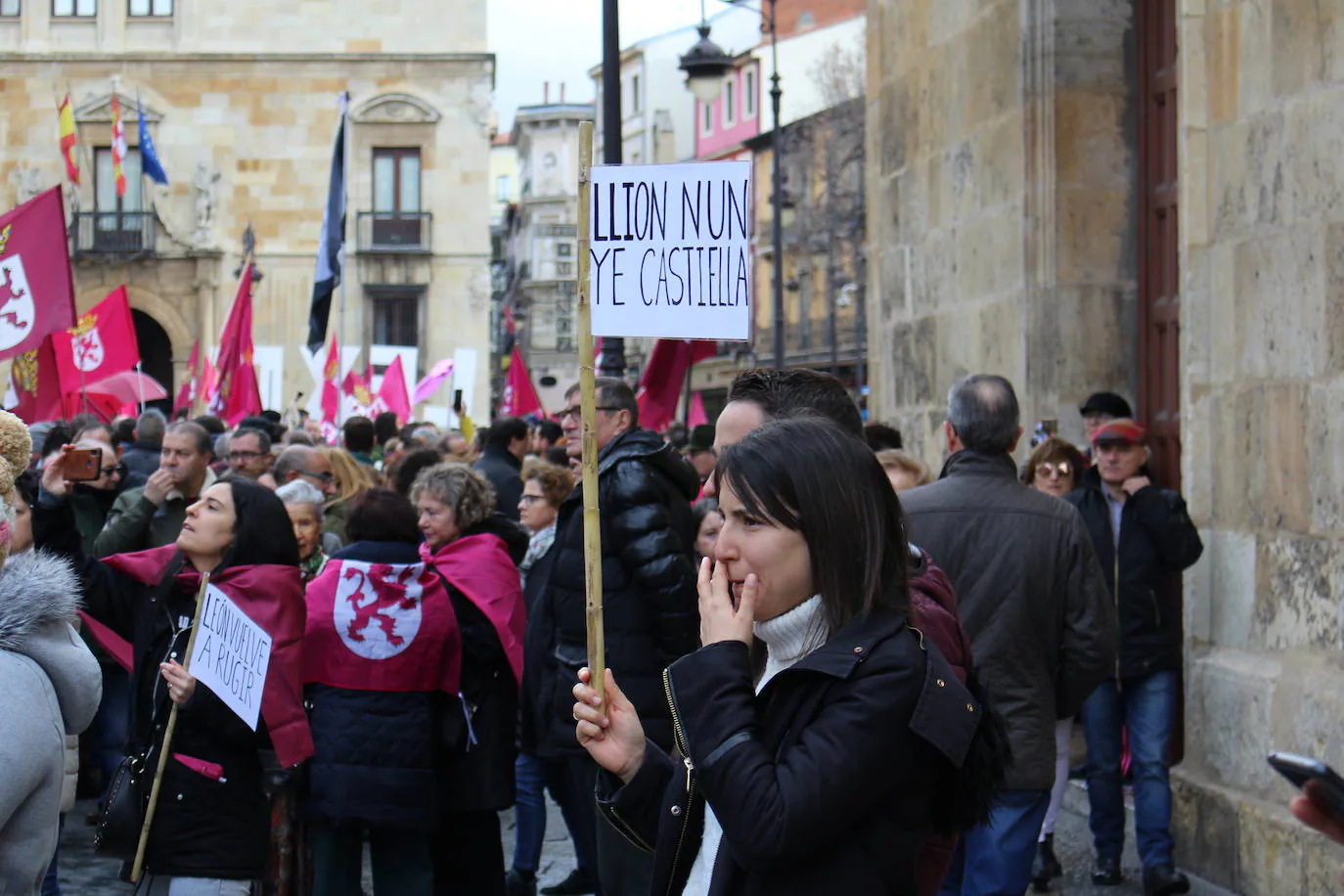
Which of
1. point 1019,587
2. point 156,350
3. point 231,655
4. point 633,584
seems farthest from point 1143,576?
point 156,350

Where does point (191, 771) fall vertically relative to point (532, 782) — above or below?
above

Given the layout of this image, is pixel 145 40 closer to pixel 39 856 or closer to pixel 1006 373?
pixel 1006 373

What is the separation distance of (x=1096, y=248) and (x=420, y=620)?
4011 mm

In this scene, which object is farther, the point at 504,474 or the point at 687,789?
the point at 504,474

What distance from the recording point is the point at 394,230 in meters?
39.6

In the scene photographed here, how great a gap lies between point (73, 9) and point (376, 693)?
3758 cm

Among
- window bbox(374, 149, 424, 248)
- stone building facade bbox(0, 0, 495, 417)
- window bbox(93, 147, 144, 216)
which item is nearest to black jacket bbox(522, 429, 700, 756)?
stone building facade bbox(0, 0, 495, 417)

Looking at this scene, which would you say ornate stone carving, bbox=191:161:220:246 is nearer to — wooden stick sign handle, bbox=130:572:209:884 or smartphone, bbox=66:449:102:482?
smartphone, bbox=66:449:102:482

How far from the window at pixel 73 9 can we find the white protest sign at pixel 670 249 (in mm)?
39061

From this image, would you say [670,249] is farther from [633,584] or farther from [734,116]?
[734,116]

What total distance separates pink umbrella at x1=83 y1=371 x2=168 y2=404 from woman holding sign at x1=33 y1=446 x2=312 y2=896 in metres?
10.5

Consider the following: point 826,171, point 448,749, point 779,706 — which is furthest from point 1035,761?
point 826,171

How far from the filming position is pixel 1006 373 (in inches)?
346

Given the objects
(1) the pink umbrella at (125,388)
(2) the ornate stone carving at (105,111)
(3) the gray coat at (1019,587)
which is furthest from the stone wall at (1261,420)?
(2) the ornate stone carving at (105,111)
